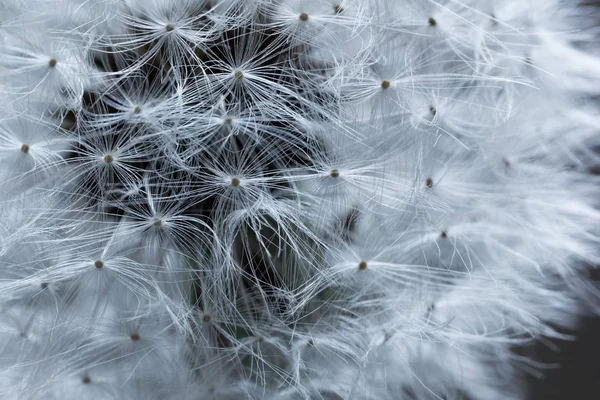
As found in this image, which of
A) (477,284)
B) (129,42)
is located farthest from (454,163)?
(129,42)

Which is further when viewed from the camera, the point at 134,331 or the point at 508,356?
the point at 508,356

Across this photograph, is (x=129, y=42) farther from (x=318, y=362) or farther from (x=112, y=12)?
(x=318, y=362)

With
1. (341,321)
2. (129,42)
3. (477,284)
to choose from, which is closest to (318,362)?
(341,321)

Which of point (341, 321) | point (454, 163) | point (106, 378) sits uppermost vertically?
point (454, 163)

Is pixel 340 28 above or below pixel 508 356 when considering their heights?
above

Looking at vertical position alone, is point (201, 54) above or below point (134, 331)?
above

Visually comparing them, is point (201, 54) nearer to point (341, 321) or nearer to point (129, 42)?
point (129, 42)
